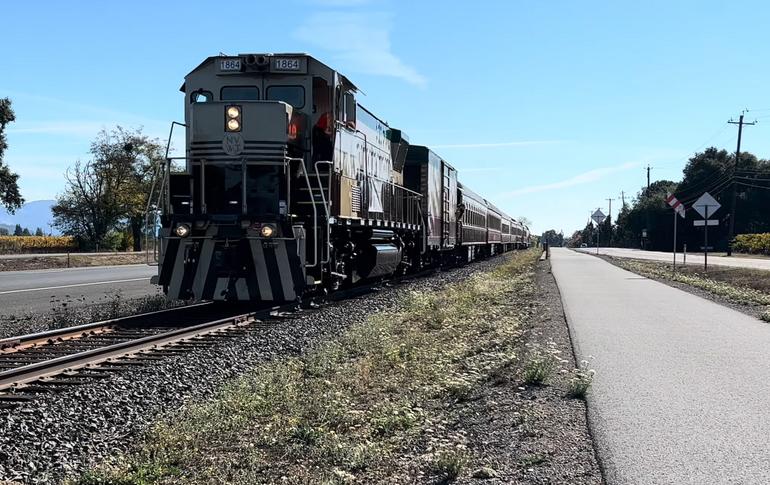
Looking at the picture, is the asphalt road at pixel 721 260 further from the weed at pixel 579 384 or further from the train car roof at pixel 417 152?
the weed at pixel 579 384

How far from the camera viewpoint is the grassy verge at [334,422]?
12.9ft

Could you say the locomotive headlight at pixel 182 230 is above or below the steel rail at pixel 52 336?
above

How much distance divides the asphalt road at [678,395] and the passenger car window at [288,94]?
6.10 metres

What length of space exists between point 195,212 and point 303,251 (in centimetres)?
201

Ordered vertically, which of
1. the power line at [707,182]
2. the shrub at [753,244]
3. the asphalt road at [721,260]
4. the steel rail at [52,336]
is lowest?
the steel rail at [52,336]

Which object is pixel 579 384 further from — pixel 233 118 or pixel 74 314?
pixel 74 314

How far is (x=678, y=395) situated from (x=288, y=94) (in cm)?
871

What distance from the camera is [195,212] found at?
11398 millimetres

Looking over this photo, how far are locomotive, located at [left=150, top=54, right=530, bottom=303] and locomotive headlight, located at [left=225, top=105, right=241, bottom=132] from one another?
2cm

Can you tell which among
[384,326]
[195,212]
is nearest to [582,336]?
[384,326]

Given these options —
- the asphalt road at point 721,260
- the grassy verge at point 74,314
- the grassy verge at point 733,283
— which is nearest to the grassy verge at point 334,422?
the grassy verge at point 74,314

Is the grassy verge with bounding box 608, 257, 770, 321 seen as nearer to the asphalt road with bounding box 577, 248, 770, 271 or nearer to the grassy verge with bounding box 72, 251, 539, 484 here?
the asphalt road with bounding box 577, 248, 770, 271

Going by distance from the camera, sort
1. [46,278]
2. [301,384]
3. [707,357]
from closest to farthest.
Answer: [301,384] → [707,357] → [46,278]

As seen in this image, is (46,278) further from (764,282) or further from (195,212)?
(764,282)
